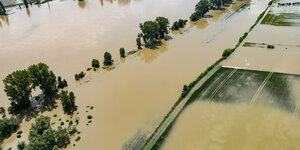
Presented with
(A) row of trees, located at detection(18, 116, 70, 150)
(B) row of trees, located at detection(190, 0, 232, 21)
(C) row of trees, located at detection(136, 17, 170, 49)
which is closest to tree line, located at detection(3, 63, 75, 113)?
(A) row of trees, located at detection(18, 116, 70, 150)

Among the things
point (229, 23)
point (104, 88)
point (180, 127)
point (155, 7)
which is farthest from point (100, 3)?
point (180, 127)

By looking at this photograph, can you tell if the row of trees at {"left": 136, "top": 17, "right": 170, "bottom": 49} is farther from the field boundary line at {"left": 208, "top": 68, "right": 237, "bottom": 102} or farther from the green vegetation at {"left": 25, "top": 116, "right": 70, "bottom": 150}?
the green vegetation at {"left": 25, "top": 116, "right": 70, "bottom": 150}

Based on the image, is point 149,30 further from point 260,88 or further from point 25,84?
point 25,84

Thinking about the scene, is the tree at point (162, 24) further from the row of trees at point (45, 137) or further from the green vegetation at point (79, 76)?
the row of trees at point (45, 137)

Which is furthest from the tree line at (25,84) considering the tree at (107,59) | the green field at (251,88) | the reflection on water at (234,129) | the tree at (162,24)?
the tree at (162,24)

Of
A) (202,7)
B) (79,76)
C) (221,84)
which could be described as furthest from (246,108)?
(202,7)

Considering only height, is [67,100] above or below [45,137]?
above
